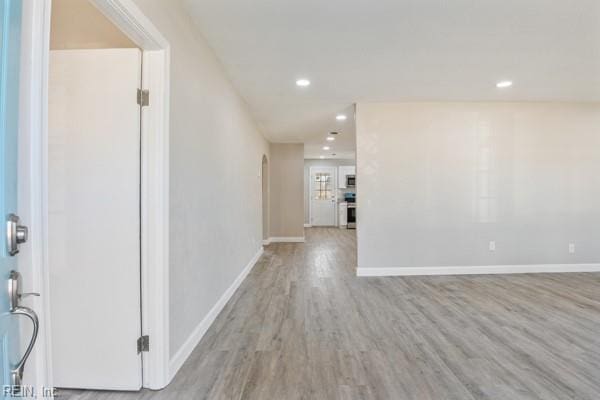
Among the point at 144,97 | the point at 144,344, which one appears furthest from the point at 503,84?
the point at 144,344

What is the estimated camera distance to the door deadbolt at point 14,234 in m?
0.81

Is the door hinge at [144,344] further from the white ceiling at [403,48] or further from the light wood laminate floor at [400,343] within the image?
the white ceiling at [403,48]

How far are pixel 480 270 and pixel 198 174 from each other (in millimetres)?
Result: 4305

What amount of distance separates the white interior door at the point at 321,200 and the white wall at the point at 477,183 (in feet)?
21.1

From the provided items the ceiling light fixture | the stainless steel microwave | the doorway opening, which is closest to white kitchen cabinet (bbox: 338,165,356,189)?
the stainless steel microwave

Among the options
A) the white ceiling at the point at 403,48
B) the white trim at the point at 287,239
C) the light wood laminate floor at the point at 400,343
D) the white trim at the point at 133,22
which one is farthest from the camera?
the white trim at the point at 287,239

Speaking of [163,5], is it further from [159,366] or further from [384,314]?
[384,314]

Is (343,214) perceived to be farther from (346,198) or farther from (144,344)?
(144,344)

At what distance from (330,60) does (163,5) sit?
1.70 meters

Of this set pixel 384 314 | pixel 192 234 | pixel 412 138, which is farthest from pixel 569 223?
pixel 192 234

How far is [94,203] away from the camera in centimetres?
180

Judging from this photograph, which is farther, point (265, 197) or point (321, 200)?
point (321, 200)

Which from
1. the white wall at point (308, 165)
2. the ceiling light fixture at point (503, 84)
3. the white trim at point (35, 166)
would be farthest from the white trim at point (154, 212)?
the white wall at point (308, 165)

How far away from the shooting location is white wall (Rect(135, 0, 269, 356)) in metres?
2.04
